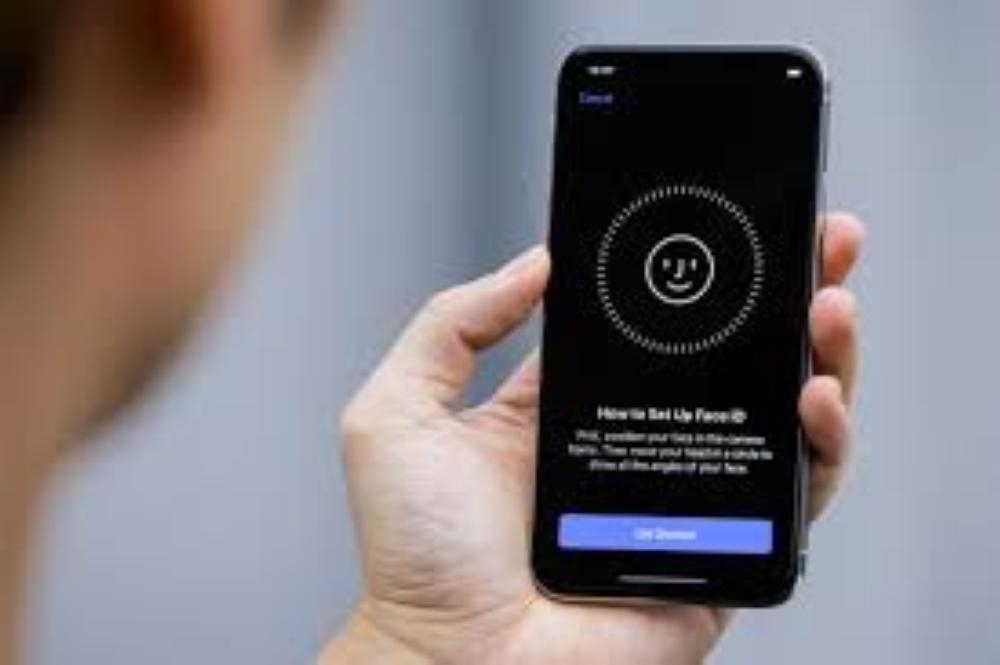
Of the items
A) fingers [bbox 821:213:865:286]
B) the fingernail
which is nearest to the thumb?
the fingernail

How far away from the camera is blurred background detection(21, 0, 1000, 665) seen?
0.99 m

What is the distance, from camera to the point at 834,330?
71 centimetres

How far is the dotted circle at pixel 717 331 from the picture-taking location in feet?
2.38

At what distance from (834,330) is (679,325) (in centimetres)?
6

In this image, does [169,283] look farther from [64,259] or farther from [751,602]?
[751,602]

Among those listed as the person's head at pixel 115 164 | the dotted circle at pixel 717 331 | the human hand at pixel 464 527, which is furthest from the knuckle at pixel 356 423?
the person's head at pixel 115 164

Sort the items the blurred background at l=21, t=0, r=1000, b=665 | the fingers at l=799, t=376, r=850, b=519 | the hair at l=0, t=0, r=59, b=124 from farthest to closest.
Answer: the blurred background at l=21, t=0, r=1000, b=665
the fingers at l=799, t=376, r=850, b=519
the hair at l=0, t=0, r=59, b=124

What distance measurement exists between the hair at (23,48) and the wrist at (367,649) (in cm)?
48

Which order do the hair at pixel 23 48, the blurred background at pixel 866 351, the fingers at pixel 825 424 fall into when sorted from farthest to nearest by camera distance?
the blurred background at pixel 866 351
the fingers at pixel 825 424
the hair at pixel 23 48

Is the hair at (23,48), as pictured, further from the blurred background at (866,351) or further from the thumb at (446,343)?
the blurred background at (866,351)

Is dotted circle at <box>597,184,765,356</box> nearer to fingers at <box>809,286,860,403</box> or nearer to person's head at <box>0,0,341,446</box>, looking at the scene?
fingers at <box>809,286,860,403</box>

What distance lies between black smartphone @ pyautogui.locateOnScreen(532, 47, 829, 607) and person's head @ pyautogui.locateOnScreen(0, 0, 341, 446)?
43 centimetres

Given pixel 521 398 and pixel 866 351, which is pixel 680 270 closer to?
pixel 521 398

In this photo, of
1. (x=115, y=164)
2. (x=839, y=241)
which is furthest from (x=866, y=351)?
(x=115, y=164)
